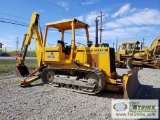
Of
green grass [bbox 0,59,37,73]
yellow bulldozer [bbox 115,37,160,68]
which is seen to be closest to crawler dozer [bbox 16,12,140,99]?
green grass [bbox 0,59,37,73]

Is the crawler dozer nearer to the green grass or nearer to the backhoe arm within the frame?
the backhoe arm

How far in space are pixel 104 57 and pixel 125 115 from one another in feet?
8.83

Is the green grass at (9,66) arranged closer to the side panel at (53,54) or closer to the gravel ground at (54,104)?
the side panel at (53,54)

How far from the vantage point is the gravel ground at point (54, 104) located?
5039 millimetres

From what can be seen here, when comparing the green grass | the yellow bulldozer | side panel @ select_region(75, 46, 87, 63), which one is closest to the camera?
side panel @ select_region(75, 46, 87, 63)

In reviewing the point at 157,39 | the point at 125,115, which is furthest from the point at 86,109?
the point at 157,39

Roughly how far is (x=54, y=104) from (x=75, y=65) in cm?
236

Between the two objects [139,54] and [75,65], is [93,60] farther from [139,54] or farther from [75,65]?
[139,54]

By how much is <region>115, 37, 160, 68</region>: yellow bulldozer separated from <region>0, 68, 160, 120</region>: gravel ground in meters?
11.2

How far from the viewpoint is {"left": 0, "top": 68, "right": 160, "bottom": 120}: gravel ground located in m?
5.04

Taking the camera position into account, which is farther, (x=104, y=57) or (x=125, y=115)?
(x=104, y=57)

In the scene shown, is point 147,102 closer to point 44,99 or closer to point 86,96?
point 86,96

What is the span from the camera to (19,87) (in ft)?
27.6
